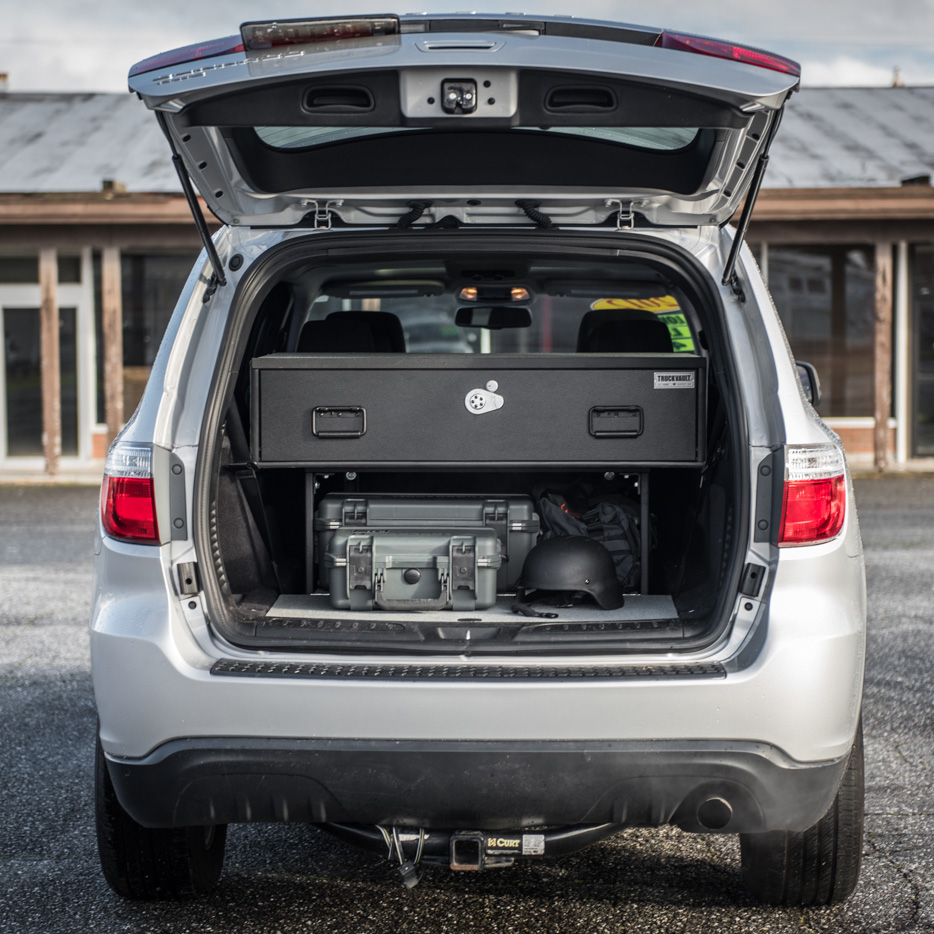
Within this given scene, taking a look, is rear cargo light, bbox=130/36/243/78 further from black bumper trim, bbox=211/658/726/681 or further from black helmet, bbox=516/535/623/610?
black helmet, bbox=516/535/623/610

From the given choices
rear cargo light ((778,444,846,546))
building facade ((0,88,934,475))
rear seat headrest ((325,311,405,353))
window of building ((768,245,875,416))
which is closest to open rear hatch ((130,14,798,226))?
rear cargo light ((778,444,846,546))

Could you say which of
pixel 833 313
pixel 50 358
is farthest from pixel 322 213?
pixel 833 313

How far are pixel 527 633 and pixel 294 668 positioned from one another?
51 centimetres

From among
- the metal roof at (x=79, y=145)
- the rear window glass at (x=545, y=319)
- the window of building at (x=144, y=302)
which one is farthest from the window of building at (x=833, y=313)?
the metal roof at (x=79, y=145)

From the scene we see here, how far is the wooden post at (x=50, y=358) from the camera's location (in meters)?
13.6

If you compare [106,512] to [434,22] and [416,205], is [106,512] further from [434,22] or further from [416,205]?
[434,22]

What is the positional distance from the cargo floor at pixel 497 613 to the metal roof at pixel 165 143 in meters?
11.6

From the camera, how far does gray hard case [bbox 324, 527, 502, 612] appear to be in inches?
111

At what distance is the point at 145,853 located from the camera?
8.89 feet

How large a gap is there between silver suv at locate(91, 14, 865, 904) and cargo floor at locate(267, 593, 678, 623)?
0.05ft

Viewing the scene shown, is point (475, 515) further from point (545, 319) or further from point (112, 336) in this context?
point (112, 336)

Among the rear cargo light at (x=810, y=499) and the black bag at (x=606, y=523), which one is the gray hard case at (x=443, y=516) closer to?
the black bag at (x=606, y=523)

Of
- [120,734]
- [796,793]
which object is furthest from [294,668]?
[796,793]

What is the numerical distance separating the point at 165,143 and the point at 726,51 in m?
15.3
